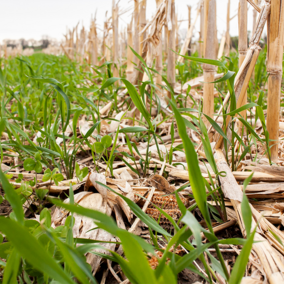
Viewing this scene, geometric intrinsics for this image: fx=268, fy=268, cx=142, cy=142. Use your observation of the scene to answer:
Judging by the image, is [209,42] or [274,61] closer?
[274,61]

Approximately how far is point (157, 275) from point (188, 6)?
515 cm

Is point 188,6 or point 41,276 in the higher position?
point 188,6

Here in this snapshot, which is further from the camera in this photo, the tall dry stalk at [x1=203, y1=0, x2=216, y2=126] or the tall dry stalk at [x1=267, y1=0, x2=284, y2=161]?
the tall dry stalk at [x1=203, y1=0, x2=216, y2=126]

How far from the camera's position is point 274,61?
0.92 m

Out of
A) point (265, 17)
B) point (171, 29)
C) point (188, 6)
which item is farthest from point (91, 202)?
point (188, 6)

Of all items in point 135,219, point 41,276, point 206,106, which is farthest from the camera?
point 206,106

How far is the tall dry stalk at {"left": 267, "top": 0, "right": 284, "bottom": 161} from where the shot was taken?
884mm

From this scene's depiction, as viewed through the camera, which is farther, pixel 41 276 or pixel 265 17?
pixel 265 17

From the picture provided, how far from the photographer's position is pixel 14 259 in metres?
0.40

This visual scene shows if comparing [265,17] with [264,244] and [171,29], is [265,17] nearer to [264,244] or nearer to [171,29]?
[264,244]

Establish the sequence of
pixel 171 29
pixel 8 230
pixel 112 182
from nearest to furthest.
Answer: pixel 8 230 → pixel 112 182 → pixel 171 29

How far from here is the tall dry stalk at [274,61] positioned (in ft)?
2.90

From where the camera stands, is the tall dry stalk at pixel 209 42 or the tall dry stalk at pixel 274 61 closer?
the tall dry stalk at pixel 274 61

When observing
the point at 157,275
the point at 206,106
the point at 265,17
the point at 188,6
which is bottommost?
the point at 157,275
